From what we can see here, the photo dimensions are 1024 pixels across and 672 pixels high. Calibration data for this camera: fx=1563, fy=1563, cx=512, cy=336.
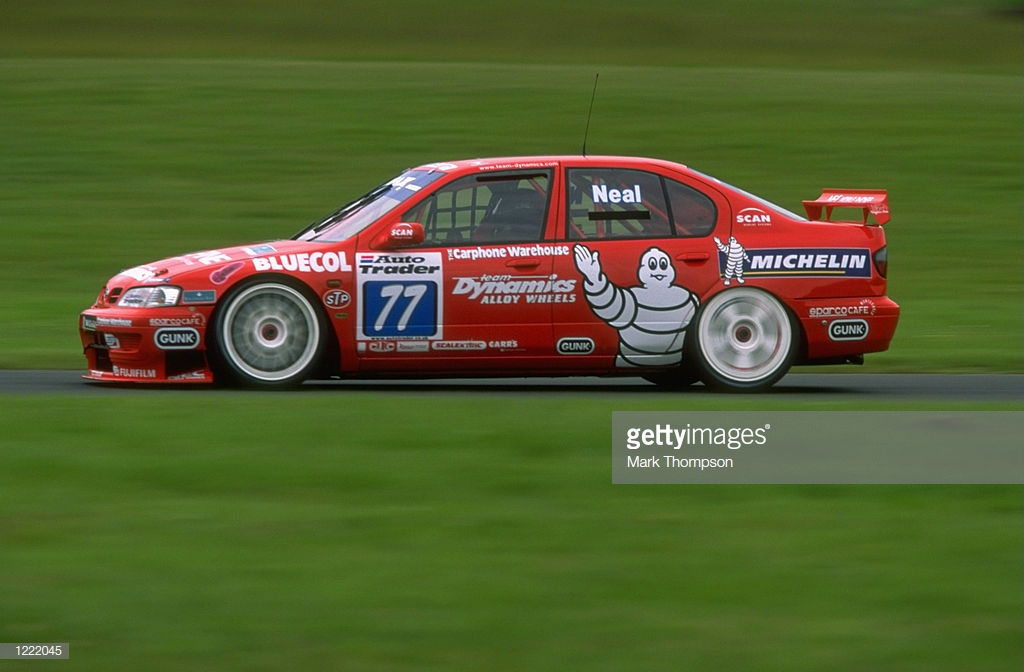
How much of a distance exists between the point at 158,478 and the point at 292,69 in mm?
19726

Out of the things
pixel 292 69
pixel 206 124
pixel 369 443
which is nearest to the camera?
pixel 369 443

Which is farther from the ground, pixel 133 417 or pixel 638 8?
pixel 638 8

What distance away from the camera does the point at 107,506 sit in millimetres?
6336

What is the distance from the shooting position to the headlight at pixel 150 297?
372 inches

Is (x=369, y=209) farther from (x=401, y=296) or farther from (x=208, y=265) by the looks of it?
(x=208, y=265)

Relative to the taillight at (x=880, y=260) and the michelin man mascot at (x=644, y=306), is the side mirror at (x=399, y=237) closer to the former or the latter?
the michelin man mascot at (x=644, y=306)

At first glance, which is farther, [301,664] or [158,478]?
[158,478]

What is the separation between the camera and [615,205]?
9.88 m

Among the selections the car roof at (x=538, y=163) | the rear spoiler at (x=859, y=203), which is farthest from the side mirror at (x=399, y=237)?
the rear spoiler at (x=859, y=203)

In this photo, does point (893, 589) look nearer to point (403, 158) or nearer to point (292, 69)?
point (403, 158)

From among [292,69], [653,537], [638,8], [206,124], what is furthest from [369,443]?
[638,8]

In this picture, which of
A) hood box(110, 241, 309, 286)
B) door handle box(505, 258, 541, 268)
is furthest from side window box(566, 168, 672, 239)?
hood box(110, 241, 309, 286)

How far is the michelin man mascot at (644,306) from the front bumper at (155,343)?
239cm

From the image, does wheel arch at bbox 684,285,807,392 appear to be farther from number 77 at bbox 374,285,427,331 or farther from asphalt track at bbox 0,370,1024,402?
number 77 at bbox 374,285,427,331
